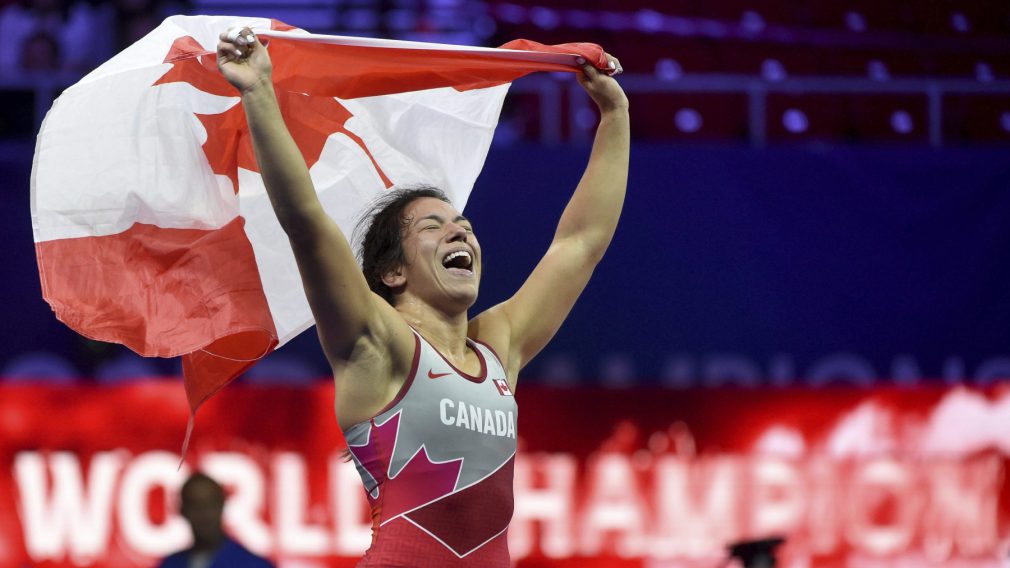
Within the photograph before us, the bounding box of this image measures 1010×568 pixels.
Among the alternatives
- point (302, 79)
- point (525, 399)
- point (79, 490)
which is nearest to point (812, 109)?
point (525, 399)

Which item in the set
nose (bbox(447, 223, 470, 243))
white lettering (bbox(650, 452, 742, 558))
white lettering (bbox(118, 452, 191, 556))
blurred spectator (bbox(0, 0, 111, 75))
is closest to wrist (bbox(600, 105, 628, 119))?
nose (bbox(447, 223, 470, 243))

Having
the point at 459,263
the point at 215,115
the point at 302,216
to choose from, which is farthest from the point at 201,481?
the point at 302,216

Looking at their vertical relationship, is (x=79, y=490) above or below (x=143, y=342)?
below

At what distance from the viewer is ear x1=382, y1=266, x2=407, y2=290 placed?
104 inches

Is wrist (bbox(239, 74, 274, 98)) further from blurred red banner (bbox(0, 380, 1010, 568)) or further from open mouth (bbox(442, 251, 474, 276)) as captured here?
blurred red banner (bbox(0, 380, 1010, 568))

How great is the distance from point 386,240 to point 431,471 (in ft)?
1.79

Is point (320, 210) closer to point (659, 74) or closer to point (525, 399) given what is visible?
point (525, 399)

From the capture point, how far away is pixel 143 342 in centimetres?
277

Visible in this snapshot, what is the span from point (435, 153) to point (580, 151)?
2979 mm

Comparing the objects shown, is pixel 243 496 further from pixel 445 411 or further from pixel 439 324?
pixel 445 411

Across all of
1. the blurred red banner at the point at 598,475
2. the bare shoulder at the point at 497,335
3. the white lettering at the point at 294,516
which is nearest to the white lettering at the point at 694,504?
the blurred red banner at the point at 598,475

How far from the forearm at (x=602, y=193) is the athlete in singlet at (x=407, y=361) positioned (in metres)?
0.38

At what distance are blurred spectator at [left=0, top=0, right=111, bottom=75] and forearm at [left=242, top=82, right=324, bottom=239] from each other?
4.51m

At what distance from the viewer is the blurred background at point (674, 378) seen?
558cm
